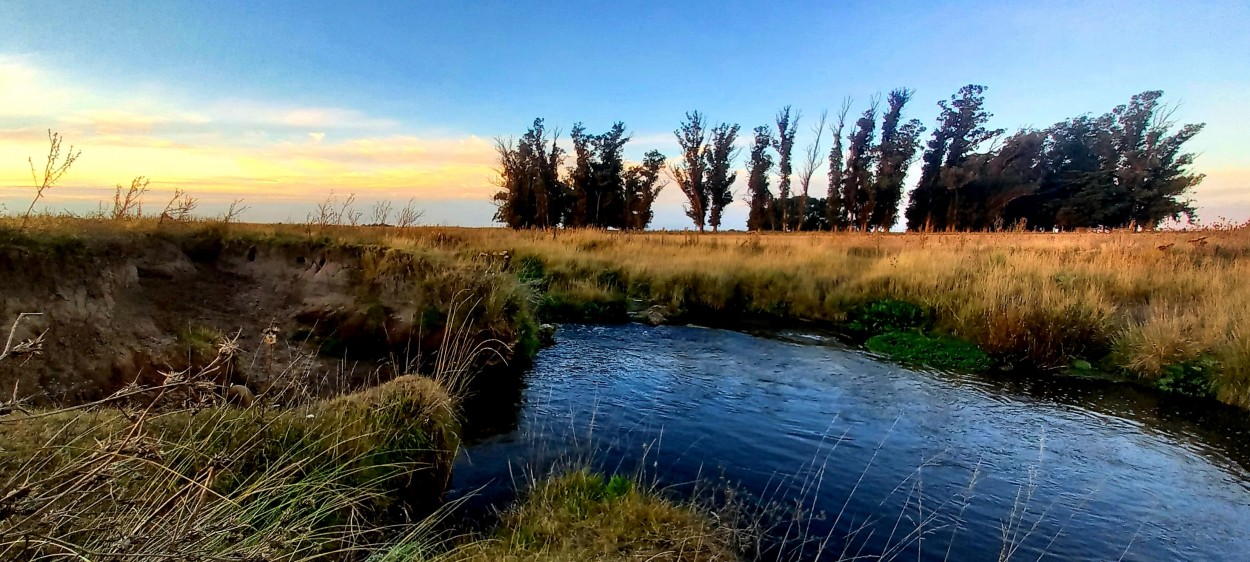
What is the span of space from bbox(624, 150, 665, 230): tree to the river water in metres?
35.8

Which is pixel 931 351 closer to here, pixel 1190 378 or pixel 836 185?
pixel 1190 378

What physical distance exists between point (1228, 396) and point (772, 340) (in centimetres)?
645

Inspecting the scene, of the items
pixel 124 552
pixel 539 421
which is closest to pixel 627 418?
A: pixel 539 421

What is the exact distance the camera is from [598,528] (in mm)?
4227

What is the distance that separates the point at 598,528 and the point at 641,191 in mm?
42325

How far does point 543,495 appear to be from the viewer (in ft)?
15.4

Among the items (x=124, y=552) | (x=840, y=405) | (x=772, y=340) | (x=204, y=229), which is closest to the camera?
(x=124, y=552)

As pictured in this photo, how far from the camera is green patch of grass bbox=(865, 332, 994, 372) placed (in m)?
10.0

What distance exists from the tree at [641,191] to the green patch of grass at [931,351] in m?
33.9

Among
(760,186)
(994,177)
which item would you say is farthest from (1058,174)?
(760,186)

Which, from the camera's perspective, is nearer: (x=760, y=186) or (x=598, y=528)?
(x=598, y=528)

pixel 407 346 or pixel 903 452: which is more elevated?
pixel 407 346

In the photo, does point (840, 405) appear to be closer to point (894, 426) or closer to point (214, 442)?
→ point (894, 426)

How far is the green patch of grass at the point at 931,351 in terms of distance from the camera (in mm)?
10047
